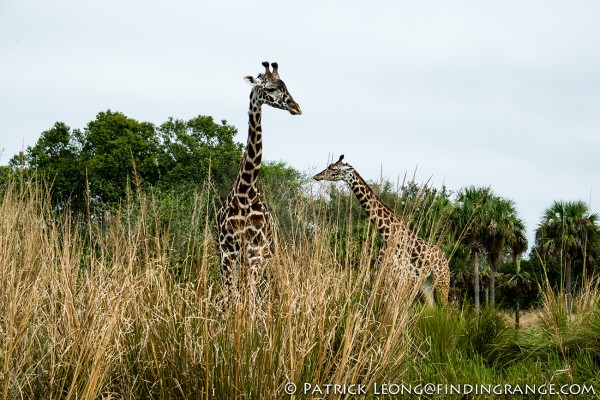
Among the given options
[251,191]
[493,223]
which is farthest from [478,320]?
[493,223]

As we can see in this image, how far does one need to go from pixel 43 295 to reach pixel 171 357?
1.24 m

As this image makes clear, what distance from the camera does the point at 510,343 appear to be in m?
7.27

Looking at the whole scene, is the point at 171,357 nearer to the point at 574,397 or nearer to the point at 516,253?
the point at 574,397

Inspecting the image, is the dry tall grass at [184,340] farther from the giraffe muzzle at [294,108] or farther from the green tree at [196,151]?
the green tree at [196,151]

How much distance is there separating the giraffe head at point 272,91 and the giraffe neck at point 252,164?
98mm

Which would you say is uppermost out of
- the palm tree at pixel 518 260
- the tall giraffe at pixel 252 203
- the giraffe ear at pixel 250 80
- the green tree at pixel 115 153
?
the green tree at pixel 115 153

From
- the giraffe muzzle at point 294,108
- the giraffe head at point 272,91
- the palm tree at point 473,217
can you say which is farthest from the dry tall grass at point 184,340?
the palm tree at point 473,217

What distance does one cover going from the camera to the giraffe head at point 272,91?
6.50m

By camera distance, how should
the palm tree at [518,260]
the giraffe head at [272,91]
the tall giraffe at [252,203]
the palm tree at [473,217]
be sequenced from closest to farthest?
the giraffe head at [272,91], the tall giraffe at [252,203], the palm tree at [473,217], the palm tree at [518,260]

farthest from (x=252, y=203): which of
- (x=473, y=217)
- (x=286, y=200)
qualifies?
(x=473, y=217)

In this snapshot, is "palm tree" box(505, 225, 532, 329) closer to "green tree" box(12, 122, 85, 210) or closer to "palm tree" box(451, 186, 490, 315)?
"palm tree" box(451, 186, 490, 315)

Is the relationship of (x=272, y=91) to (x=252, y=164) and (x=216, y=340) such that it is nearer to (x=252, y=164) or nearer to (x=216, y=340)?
(x=252, y=164)

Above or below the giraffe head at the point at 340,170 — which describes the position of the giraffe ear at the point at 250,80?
above

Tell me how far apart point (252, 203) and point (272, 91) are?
1076 mm
